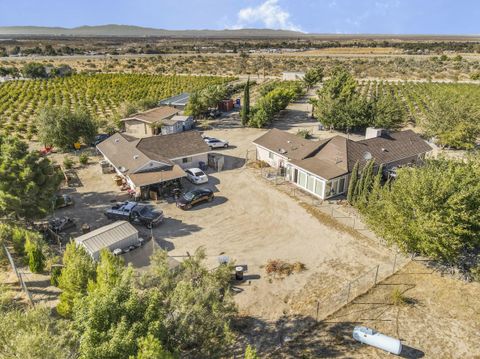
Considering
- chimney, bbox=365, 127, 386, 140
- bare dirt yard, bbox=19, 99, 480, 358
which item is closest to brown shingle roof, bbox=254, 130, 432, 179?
chimney, bbox=365, 127, 386, 140

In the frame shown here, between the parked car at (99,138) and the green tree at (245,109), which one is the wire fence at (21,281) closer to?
the parked car at (99,138)

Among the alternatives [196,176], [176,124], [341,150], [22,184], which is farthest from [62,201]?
[341,150]

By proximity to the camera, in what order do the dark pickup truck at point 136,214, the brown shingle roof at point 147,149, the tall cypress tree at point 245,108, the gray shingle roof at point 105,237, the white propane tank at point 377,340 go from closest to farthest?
the white propane tank at point 377,340, the gray shingle roof at point 105,237, the dark pickup truck at point 136,214, the brown shingle roof at point 147,149, the tall cypress tree at point 245,108

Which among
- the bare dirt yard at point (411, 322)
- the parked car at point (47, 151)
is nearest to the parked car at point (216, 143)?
the parked car at point (47, 151)

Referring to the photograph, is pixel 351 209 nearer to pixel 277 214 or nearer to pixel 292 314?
pixel 277 214

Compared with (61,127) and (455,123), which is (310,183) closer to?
(455,123)
